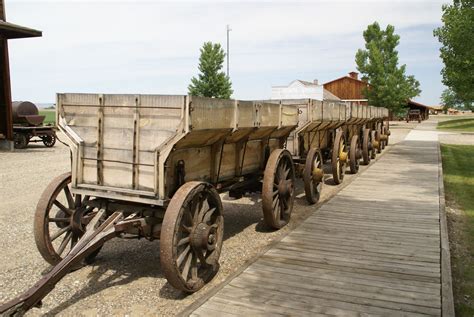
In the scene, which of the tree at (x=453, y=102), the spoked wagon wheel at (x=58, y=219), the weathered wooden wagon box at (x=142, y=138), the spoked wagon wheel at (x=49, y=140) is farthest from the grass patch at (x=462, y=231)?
the spoked wagon wheel at (x=49, y=140)

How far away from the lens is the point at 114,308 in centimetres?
388

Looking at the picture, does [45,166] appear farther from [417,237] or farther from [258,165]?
[417,237]

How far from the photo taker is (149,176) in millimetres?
4059

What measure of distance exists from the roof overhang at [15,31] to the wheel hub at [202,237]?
1637 centimetres

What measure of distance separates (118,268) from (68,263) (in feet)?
4.76

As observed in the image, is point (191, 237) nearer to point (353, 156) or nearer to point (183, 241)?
point (183, 241)

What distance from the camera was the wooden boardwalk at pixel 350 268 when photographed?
3.74 m

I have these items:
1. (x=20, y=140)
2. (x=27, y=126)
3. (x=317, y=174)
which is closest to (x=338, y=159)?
(x=317, y=174)

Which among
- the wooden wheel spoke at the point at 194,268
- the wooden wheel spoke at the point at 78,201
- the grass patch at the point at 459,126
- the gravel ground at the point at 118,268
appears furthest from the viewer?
the grass patch at the point at 459,126

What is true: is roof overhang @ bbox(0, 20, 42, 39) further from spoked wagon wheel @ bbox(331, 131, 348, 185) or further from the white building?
the white building

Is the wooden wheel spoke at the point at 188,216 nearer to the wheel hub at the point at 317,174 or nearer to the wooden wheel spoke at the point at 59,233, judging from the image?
the wooden wheel spoke at the point at 59,233

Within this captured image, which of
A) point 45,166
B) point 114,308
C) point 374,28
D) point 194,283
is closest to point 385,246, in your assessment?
point 194,283

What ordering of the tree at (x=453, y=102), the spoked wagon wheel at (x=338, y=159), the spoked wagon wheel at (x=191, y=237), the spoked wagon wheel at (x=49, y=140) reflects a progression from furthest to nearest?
the tree at (x=453, y=102), the spoked wagon wheel at (x=49, y=140), the spoked wagon wheel at (x=338, y=159), the spoked wagon wheel at (x=191, y=237)

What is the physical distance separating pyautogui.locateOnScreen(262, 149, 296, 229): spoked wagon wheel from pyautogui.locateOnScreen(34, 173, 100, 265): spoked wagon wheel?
2.28 m
